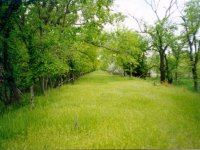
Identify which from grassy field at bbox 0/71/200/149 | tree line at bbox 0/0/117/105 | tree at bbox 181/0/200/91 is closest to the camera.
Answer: grassy field at bbox 0/71/200/149

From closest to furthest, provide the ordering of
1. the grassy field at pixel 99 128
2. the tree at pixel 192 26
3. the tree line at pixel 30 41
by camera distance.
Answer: the grassy field at pixel 99 128
the tree line at pixel 30 41
the tree at pixel 192 26

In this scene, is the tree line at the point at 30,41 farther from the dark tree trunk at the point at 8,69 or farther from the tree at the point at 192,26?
the tree at the point at 192,26

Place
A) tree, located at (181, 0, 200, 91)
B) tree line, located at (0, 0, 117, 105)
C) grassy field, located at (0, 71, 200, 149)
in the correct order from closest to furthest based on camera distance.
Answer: grassy field, located at (0, 71, 200, 149), tree line, located at (0, 0, 117, 105), tree, located at (181, 0, 200, 91)

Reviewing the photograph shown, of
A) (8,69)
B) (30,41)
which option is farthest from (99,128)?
(8,69)

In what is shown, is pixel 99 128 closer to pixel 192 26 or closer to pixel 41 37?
pixel 41 37

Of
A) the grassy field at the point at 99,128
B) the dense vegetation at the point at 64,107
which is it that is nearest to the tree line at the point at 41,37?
the dense vegetation at the point at 64,107

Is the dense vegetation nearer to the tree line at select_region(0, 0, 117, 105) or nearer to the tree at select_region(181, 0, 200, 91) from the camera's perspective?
the tree line at select_region(0, 0, 117, 105)

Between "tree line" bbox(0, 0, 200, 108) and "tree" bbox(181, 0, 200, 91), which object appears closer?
"tree line" bbox(0, 0, 200, 108)

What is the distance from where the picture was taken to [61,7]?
837 inches

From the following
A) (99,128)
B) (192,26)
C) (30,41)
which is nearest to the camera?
(99,128)

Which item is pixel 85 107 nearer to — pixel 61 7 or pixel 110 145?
pixel 110 145

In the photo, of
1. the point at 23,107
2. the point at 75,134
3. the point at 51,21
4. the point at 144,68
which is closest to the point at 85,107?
the point at 23,107

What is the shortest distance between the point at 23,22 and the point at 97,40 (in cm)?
488

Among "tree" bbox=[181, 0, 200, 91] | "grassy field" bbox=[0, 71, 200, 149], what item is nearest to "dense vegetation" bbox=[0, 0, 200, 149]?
"grassy field" bbox=[0, 71, 200, 149]
